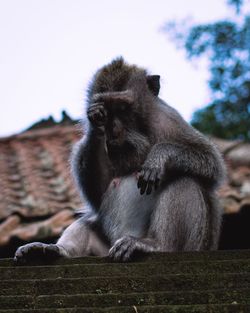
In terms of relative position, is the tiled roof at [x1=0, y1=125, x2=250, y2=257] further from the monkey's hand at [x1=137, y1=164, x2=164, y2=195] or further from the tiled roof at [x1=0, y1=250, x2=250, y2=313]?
the tiled roof at [x1=0, y1=250, x2=250, y2=313]

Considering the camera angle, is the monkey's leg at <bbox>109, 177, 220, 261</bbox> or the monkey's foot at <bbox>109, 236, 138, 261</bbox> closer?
the monkey's foot at <bbox>109, 236, 138, 261</bbox>

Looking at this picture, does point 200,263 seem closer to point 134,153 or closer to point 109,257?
point 109,257

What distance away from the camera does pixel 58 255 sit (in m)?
5.51

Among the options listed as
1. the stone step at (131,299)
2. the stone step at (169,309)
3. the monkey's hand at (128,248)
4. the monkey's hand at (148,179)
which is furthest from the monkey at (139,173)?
the stone step at (169,309)

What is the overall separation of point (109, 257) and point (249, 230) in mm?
3243

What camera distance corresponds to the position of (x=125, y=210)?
21.3 ft

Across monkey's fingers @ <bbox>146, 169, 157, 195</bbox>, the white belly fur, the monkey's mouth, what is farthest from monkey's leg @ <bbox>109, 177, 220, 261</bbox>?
the monkey's mouth

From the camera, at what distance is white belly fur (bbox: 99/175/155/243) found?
637cm

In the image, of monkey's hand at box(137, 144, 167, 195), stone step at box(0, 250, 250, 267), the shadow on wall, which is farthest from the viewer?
the shadow on wall

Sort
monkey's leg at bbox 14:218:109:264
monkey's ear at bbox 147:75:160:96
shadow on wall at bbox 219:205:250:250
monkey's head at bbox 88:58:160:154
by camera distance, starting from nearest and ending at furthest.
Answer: monkey's leg at bbox 14:218:109:264, monkey's head at bbox 88:58:160:154, monkey's ear at bbox 147:75:160:96, shadow on wall at bbox 219:205:250:250

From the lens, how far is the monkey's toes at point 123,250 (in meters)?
5.25

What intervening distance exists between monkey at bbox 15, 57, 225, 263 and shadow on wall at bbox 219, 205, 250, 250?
1626mm

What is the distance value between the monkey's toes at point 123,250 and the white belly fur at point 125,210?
0.87m

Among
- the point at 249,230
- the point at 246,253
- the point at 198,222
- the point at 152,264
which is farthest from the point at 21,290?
the point at 249,230
